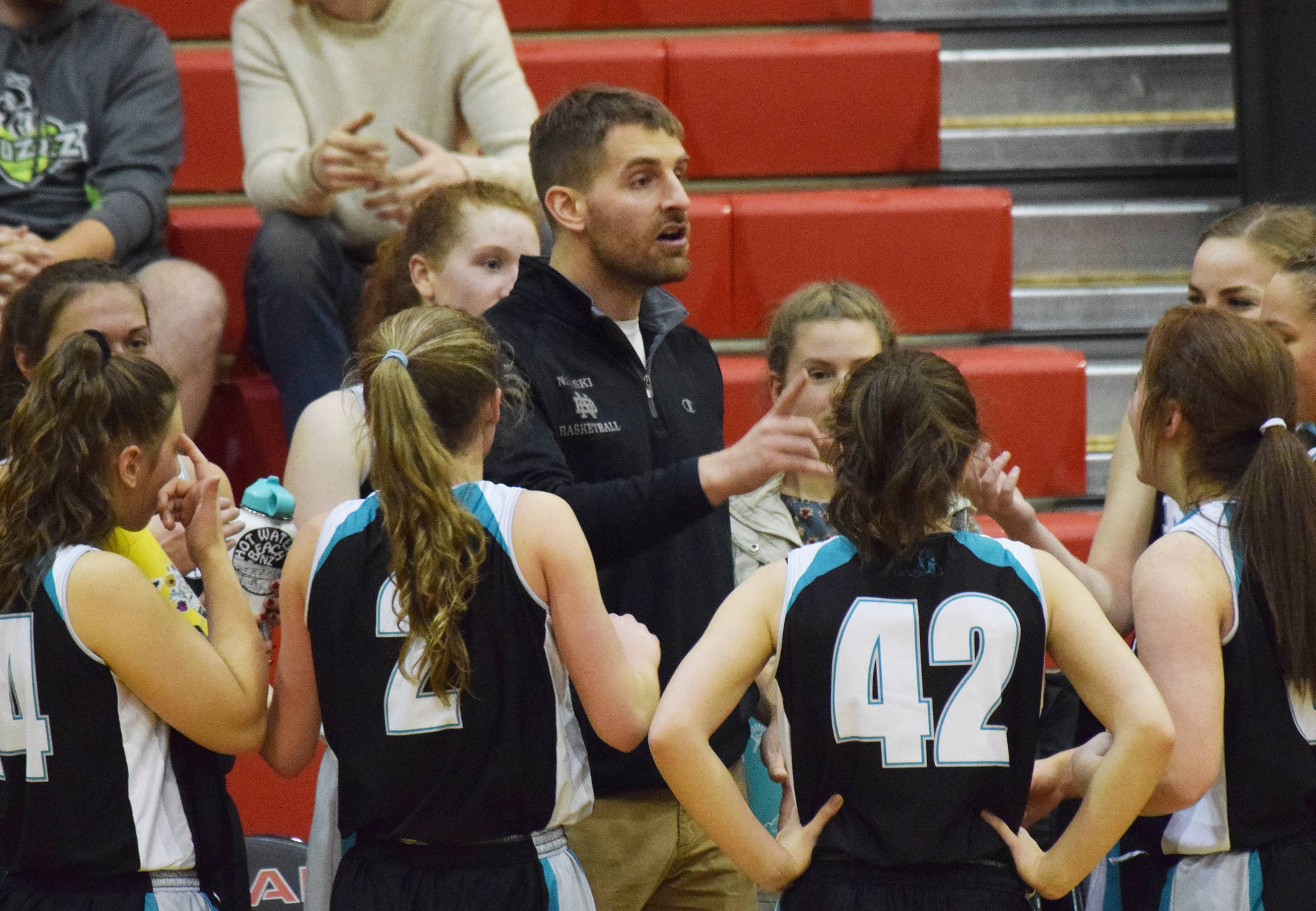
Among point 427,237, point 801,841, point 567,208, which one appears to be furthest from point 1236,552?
point 427,237

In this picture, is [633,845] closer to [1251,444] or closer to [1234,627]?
[1234,627]

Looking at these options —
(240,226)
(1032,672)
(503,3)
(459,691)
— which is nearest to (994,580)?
(1032,672)

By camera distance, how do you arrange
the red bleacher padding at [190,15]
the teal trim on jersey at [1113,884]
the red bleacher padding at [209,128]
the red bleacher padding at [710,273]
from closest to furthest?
the teal trim on jersey at [1113,884] → the red bleacher padding at [710,273] → the red bleacher padding at [209,128] → the red bleacher padding at [190,15]

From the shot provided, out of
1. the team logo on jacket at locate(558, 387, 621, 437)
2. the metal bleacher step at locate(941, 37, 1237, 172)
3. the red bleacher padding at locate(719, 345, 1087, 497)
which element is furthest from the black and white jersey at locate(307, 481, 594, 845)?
the metal bleacher step at locate(941, 37, 1237, 172)

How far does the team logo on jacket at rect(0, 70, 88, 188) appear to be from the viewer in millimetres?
3250

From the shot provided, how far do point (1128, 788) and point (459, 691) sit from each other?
72cm

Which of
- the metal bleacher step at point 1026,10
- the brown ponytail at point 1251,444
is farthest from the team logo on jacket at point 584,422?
the metal bleacher step at point 1026,10

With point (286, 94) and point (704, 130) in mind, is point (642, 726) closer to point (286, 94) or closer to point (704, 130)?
point (286, 94)

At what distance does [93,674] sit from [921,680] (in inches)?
36.0

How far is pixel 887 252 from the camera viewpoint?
371cm

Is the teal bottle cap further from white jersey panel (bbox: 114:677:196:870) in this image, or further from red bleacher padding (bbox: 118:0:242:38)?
red bleacher padding (bbox: 118:0:242:38)

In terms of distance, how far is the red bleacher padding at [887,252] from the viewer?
3705mm

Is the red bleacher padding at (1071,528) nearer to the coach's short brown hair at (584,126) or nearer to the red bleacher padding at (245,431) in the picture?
the coach's short brown hair at (584,126)

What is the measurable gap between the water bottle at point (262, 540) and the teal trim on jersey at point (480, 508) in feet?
1.58
